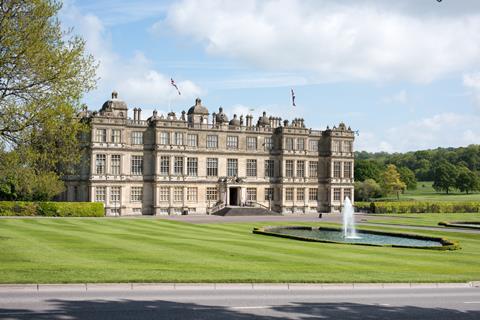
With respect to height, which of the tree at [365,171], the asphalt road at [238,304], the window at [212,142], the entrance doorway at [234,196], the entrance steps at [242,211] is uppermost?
the window at [212,142]

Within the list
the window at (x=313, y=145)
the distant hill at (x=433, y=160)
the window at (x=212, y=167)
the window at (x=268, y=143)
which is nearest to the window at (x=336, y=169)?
the window at (x=313, y=145)

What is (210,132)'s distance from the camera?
7550 centimetres

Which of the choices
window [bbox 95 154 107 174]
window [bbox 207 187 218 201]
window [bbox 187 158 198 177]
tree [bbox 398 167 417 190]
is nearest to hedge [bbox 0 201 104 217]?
window [bbox 95 154 107 174]

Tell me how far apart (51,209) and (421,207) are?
178 feet

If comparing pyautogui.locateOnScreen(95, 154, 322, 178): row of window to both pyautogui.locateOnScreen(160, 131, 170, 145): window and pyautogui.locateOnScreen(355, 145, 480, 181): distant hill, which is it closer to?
pyautogui.locateOnScreen(160, 131, 170, 145): window

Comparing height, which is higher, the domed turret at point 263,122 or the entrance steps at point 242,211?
the domed turret at point 263,122

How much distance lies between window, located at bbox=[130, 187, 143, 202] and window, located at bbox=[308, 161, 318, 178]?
25161 millimetres

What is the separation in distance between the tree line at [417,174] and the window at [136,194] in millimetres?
56747

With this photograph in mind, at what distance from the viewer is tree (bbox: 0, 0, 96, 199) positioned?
83.8 feet

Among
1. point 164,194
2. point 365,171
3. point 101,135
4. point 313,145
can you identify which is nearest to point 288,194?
point 313,145

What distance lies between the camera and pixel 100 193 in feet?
220

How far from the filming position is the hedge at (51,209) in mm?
58688

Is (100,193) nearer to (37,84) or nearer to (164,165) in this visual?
(164,165)

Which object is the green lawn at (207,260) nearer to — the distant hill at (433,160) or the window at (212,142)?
the window at (212,142)
